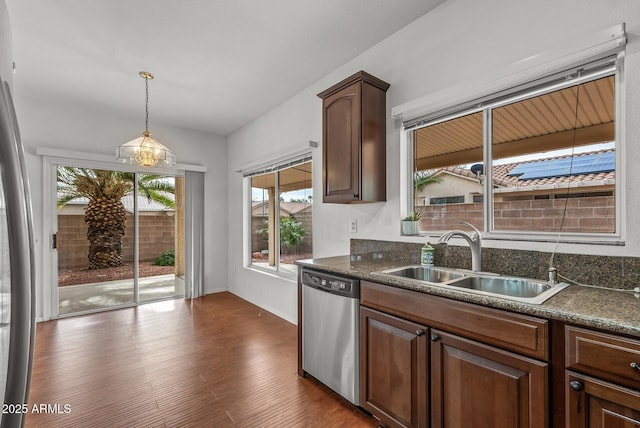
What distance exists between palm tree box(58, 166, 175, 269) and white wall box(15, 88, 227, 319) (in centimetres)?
29

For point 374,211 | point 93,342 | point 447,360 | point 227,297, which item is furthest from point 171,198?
point 447,360

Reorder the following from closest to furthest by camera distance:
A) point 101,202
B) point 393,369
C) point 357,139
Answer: point 393,369 < point 357,139 < point 101,202

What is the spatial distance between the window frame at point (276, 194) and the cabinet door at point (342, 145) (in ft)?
2.55

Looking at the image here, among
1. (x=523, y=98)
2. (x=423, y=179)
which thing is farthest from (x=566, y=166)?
(x=423, y=179)

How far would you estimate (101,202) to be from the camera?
423 cm

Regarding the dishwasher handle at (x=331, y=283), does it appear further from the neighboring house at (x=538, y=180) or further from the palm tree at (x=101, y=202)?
the palm tree at (x=101, y=202)

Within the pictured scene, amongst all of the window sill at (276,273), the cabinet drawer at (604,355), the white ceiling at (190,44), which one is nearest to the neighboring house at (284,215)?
the window sill at (276,273)

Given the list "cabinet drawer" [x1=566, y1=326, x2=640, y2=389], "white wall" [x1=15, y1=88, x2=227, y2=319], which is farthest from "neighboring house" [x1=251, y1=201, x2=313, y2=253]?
"cabinet drawer" [x1=566, y1=326, x2=640, y2=389]

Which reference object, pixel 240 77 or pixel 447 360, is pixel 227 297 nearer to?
pixel 240 77

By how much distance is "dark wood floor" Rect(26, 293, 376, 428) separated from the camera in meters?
1.96

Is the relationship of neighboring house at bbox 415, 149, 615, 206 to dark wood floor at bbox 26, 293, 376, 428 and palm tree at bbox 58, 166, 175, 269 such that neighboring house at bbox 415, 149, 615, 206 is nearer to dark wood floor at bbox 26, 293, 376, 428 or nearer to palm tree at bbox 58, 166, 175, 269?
dark wood floor at bbox 26, 293, 376, 428

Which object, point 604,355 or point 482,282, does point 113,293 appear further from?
point 604,355

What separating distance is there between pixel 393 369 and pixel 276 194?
2.79 m

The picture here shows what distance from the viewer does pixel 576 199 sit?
1.75 m
